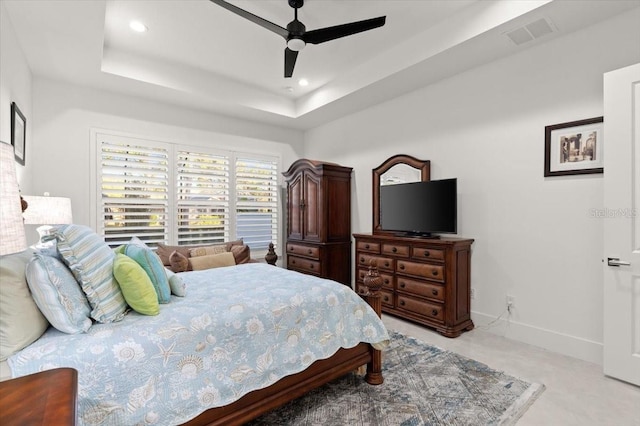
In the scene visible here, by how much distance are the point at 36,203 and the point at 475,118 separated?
4.21 meters

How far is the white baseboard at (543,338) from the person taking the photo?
2.69 m

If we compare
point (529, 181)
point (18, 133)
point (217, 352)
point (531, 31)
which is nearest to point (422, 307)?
point (529, 181)

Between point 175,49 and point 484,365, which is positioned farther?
point 175,49

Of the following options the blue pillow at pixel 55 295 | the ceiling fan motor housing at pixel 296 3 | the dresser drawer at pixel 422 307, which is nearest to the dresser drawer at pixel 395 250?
the dresser drawer at pixel 422 307

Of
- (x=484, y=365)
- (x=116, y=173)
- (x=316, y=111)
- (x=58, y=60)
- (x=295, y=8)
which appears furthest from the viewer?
(x=316, y=111)

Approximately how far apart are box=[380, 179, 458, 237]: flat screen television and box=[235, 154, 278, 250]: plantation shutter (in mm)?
2031

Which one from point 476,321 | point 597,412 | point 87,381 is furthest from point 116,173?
point 597,412

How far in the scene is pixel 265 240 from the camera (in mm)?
5305

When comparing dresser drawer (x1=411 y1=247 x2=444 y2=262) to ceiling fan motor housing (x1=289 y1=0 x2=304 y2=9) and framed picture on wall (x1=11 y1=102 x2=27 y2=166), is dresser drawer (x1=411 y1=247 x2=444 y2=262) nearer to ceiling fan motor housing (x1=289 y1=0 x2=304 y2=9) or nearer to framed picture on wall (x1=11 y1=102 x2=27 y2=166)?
ceiling fan motor housing (x1=289 y1=0 x2=304 y2=9)

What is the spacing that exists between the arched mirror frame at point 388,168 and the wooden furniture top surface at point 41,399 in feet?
12.1

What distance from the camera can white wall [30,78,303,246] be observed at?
3.57 metres

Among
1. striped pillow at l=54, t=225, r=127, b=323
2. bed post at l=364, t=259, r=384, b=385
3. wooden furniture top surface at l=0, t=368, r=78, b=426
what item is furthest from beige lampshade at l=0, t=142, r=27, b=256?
bed post at l=364, t=259, r=384, b=385

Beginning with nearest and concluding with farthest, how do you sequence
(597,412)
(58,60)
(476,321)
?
(597,412) < (58,60) < (476,321)

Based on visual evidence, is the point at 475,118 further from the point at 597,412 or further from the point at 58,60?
the point at 58,60
